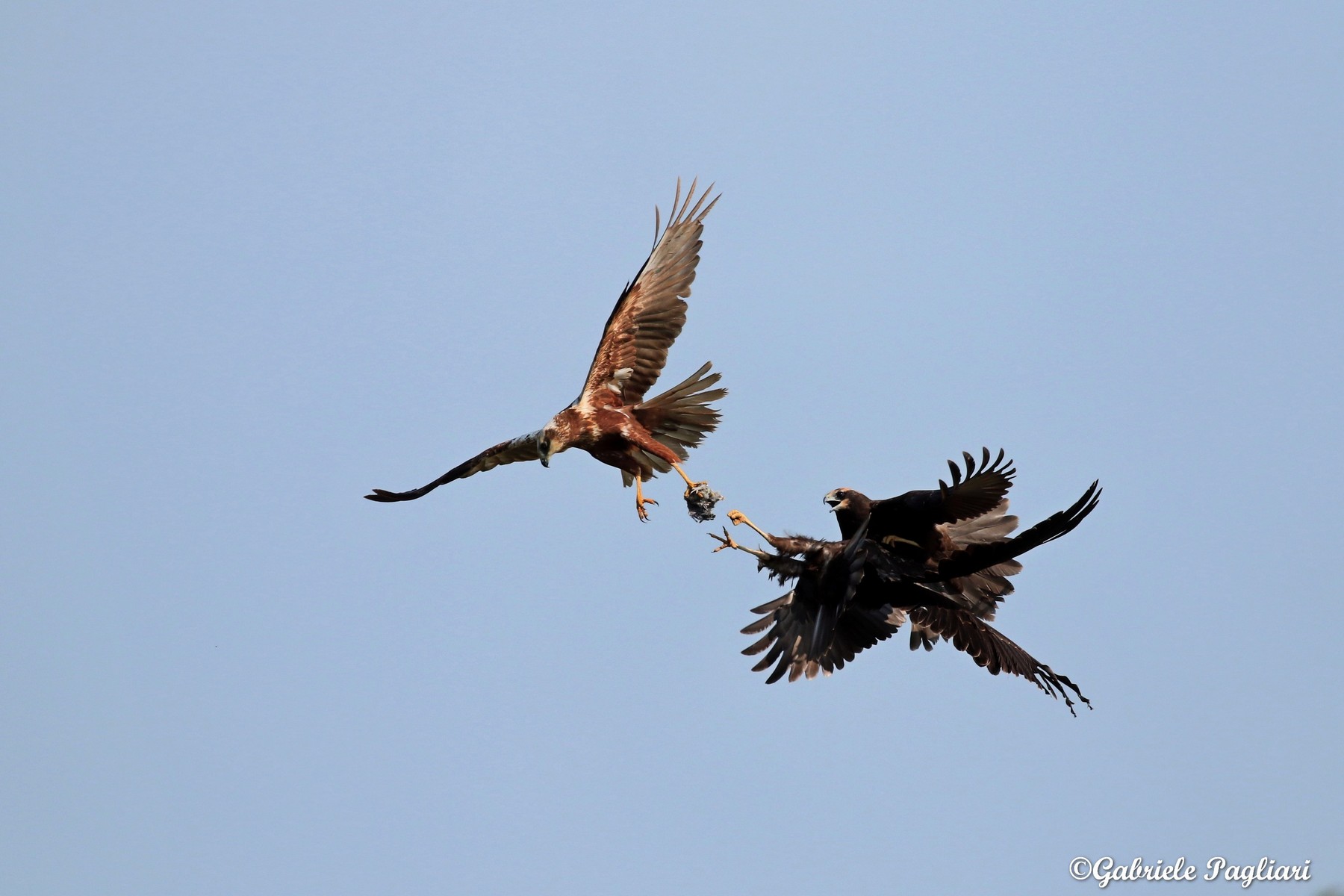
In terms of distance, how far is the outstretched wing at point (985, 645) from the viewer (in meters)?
10.5

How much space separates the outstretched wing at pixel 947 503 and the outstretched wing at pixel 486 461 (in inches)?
118

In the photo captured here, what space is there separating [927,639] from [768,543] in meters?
1.70

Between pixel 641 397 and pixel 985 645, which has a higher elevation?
pixel 641 397

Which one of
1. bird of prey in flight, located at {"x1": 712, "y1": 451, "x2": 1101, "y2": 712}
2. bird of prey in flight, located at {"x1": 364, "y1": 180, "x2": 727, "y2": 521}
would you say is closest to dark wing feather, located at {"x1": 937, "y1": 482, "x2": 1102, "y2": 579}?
bird of prey in flight, located at {"x1": 712, "y1": 451, "x2": 1101, "y2": 712}

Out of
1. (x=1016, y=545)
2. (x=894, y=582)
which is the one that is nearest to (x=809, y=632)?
(x=894, y=582)

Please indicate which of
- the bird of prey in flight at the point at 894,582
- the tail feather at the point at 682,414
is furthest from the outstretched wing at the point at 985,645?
the tail feather at the point at 682,414

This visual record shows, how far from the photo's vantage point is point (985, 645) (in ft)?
35.0

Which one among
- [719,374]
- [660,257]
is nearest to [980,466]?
[719,374]

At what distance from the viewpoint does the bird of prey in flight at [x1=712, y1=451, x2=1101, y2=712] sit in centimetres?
995

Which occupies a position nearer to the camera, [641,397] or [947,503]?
[947,503]

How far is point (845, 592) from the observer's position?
10164 millimetres

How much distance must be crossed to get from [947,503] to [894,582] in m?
0.92

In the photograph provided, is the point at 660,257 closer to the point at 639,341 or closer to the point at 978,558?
A: the point at 639,341

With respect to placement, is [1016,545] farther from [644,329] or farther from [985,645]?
[644,329]
